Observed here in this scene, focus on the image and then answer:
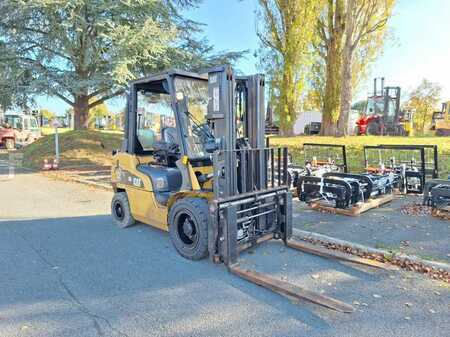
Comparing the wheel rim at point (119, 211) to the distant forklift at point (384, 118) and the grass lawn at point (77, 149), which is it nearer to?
the grass lawn at point (77, 149)

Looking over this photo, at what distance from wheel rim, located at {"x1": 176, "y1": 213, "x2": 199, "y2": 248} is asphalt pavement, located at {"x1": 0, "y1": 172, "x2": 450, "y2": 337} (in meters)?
0.27

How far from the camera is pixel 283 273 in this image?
163 inches

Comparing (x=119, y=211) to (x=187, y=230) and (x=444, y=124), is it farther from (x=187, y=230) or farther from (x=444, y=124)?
(x=444, y=124)

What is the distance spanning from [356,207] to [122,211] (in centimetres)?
452

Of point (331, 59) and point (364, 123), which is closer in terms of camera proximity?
point (331, 59)

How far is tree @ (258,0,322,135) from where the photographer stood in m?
18.4

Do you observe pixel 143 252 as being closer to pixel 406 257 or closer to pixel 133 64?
pixel 406 257

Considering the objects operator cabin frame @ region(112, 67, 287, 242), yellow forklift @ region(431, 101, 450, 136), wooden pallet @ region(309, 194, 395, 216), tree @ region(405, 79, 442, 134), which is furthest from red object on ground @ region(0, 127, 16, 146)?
tree @ region(405, 79, 442, 134)

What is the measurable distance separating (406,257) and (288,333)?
2413mm

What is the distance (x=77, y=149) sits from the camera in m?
17.2

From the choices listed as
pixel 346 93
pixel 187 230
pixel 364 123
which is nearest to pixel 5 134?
pixel 346 93

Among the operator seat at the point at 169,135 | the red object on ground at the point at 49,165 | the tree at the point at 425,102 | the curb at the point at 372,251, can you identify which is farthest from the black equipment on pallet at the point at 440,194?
the tree at the point at 425,102

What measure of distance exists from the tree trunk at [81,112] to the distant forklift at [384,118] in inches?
792

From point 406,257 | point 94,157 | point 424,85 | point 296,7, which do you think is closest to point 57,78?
point 94,157
